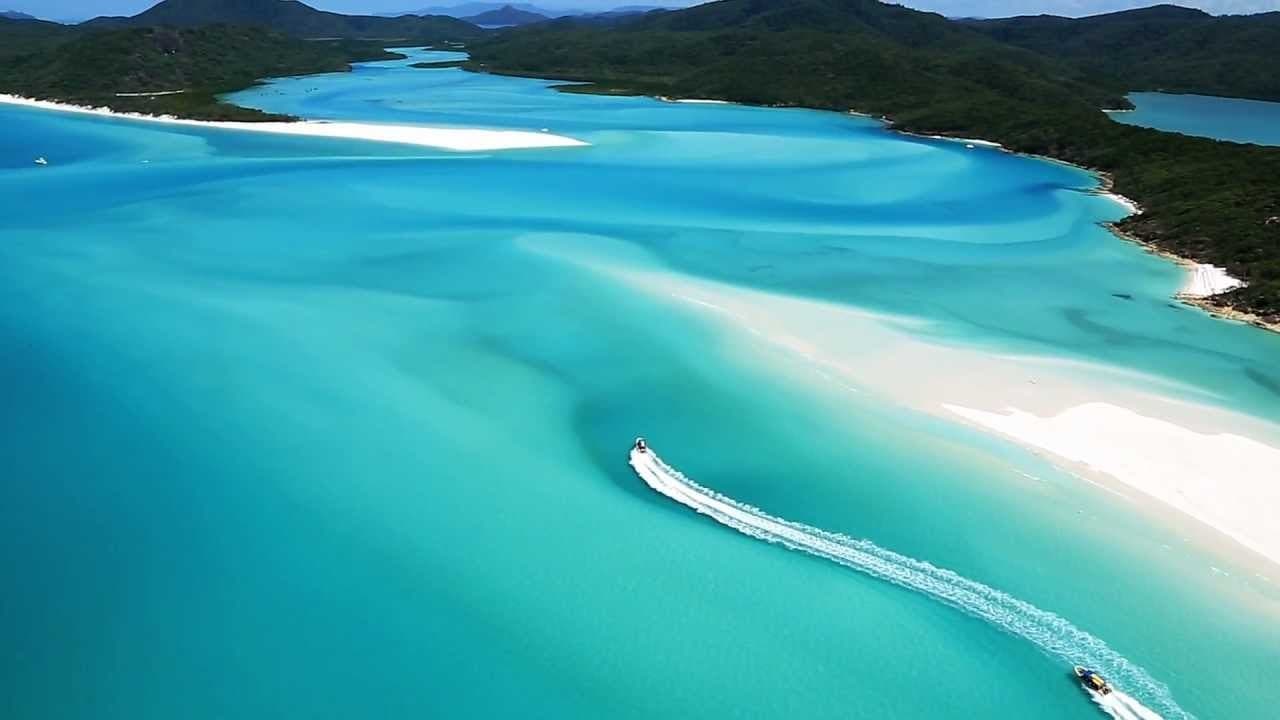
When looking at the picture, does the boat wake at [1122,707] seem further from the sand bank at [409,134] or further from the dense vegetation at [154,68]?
the dense vegetation at [154,68]

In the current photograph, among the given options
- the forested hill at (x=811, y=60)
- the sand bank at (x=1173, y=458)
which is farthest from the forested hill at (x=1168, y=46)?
the sand bank at (x=1173, y=458)

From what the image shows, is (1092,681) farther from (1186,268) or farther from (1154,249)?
(1154,249)

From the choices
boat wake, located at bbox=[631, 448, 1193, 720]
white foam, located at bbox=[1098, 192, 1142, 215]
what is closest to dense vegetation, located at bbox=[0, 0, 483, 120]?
white foam, located at bbox=[1098, 192, 1142, 215]

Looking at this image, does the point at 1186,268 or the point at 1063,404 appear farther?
the point at 1186,268

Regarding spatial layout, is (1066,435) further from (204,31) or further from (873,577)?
(204,31)

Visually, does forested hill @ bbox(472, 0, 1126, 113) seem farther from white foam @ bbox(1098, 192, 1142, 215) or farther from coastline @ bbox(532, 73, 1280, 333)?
white foam @ bbox(1098, 192, 1142, 215)

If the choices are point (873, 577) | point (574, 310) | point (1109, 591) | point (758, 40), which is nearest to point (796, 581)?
point (873, 577)

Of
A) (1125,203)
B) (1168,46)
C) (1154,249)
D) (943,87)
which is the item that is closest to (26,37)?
(943,87)
